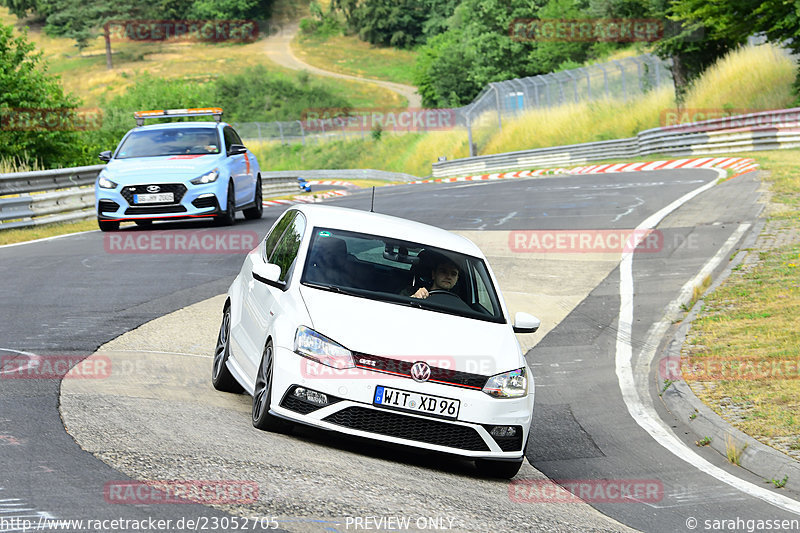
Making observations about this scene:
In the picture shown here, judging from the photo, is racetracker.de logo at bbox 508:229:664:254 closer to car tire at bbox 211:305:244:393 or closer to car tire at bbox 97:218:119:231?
car tire at bbox 97:218:119:231

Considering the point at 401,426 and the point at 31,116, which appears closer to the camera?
the point at 401,426

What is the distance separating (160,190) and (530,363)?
9.08 m

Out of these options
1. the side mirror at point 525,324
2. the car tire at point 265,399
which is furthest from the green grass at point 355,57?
the car tire at point 265,399

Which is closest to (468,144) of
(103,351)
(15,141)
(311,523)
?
(15,141)

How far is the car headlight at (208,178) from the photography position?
61.1 feet

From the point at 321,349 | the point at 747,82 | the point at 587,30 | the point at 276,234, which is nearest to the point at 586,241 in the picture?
the point at 276,234

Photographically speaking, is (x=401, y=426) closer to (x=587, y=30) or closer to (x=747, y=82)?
(x=747, y=82)

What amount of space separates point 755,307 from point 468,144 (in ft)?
155

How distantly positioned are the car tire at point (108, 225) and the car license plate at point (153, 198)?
1.35 meters

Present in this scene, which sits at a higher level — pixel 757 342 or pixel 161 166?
pixel 757 342

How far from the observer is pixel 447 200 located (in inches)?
1044

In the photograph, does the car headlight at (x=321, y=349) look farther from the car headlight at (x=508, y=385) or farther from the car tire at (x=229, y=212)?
the car tire at (x=229, y=212)

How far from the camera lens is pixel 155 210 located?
18.3 m

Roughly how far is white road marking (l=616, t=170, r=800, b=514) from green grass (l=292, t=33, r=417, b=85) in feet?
376
